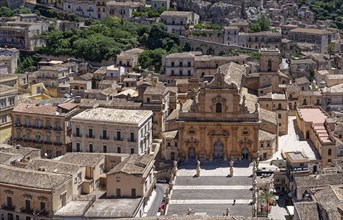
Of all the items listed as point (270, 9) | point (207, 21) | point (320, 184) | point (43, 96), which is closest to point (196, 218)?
point (320, 184)

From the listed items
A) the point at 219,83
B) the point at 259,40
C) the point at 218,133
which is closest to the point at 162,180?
the point at 218,133

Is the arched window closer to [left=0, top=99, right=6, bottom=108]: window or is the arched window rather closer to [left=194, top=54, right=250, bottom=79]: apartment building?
[left=194, top=54, right=250, bottom=79]: apartment building

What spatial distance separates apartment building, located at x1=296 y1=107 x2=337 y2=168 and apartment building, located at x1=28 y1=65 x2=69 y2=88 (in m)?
30.2

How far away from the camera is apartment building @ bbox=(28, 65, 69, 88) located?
285 ft

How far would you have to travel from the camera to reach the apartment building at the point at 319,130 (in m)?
64.2

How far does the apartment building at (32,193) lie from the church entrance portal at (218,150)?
19581 millimetres

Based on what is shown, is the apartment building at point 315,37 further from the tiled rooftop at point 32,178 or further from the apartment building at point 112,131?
the tiled rooftop at point 32,178

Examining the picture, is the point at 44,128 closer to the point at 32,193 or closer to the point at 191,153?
the point at 191,153

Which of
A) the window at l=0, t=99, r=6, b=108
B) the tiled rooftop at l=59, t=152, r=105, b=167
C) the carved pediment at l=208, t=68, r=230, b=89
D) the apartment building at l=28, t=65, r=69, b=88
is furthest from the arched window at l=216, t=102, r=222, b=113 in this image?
the apartment building at l=28, t=65, r=69, b=88

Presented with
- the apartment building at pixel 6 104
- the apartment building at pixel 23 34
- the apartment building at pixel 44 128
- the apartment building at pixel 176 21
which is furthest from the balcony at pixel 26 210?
the apartment building at pixel 176 21

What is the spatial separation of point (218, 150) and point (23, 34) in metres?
49.0

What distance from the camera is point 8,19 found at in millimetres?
114062

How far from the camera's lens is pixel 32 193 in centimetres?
5141

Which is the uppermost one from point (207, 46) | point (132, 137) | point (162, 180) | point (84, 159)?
point (207, 46)
